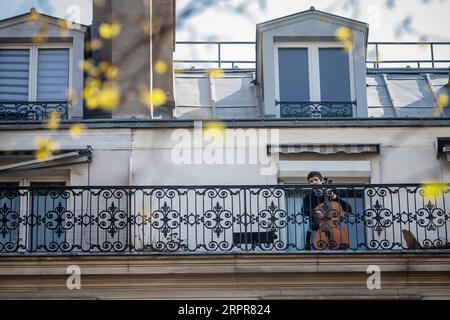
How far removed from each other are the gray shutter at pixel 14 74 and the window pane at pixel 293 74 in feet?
13.4

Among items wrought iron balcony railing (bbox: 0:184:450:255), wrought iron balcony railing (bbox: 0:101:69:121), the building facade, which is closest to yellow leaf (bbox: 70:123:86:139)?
the building facade

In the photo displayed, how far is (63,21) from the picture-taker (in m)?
21.4

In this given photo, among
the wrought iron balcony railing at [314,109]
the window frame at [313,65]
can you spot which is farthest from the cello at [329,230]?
the window frame at [313,65]

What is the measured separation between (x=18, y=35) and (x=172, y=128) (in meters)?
3.04

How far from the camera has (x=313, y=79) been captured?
21.2 m

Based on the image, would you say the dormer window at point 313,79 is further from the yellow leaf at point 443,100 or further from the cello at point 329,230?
the cello at point 329,230

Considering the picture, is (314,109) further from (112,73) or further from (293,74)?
(112,73)

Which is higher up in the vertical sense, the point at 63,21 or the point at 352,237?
the point at 63,21

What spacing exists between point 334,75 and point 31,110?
485 centimetres

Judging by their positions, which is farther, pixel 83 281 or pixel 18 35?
pixel 18 35
